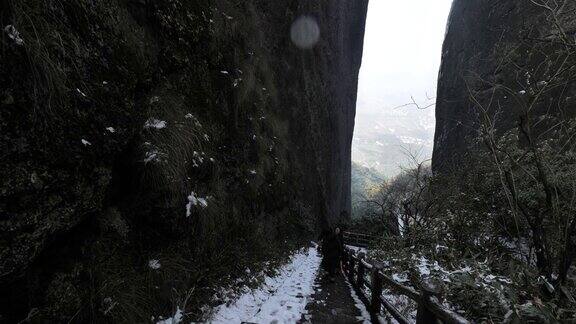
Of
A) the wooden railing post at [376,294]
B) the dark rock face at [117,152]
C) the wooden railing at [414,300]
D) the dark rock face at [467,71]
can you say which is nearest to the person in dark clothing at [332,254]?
the wooden railing at [414,300]

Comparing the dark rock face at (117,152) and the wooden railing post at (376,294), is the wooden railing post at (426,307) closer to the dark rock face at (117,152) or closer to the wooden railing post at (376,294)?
the wooden railing post at (376,294)

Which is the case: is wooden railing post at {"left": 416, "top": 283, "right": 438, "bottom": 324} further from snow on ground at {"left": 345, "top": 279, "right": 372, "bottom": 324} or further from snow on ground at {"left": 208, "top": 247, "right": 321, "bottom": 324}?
snow on ground at {"left": 208, "top": 247, "right": 321, "bottom": 324}

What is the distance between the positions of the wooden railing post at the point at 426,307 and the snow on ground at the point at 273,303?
97.5 inches

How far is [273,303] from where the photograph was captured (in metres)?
6.62

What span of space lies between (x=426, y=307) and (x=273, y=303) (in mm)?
3523

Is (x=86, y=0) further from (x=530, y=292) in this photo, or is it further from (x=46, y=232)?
(x=530, y=292)

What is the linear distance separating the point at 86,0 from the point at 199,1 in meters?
3.49

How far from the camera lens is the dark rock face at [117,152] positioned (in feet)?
9.74

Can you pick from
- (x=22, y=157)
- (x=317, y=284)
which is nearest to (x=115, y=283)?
(x=22, y=157)

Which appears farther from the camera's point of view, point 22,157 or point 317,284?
point 317,284

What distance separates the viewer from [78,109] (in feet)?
11.4

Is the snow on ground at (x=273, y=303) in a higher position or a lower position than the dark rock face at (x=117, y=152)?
lower

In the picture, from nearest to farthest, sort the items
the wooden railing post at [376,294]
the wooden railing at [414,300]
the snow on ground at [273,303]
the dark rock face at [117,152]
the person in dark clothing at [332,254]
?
the dark rock face at [117,152], the wooden railing at [414,300], the snow on ground at [273,303], the wooden railing post at [376,294], the person in dark clothing at [332,254]

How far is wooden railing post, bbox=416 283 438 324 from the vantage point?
147 inches
